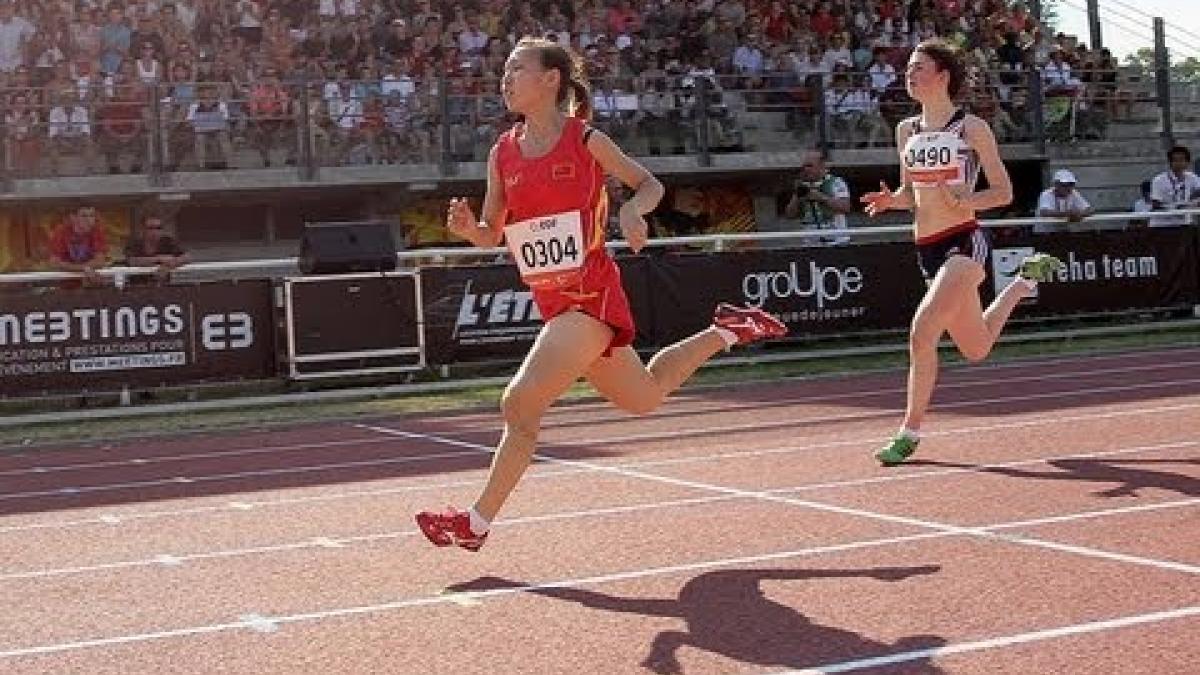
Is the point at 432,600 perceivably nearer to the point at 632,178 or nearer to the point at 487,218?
the point at 487,218

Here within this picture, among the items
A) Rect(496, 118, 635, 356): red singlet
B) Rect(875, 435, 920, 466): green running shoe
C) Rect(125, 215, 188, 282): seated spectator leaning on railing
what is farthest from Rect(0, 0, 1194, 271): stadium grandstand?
Rect(496, 118, 635, 356): red singlet

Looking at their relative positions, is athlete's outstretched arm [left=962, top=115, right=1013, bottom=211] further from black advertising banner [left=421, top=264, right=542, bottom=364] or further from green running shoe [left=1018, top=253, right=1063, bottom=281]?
black advertising banner [left=421, top=264, right=542, bottom=364]

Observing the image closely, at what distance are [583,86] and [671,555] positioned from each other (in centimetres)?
204

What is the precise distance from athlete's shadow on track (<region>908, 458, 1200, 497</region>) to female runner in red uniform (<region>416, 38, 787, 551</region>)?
2.76m

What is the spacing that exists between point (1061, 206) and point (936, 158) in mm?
11274

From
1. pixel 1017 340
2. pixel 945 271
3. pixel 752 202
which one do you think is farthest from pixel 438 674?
pixel 752 202

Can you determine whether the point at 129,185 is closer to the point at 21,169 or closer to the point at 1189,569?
the point at 21,169

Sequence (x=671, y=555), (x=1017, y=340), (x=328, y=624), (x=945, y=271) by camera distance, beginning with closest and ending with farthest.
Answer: (x=328, y=624)
(x=671, y=555)
(x=945, y=271)
(x=1017, y=340)

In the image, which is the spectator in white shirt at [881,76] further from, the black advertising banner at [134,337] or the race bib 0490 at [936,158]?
→ the race bib 0490 at [936,158]

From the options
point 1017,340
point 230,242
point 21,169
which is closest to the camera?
point 1017,340

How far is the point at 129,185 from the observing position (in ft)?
71.8

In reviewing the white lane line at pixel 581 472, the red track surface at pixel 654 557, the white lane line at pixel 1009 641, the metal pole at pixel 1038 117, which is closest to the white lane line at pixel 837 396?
the red track surface at pixel 654 557

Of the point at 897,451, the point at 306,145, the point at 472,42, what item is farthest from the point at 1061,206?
the point at 897,451

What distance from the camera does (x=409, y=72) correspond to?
78.8 feet
